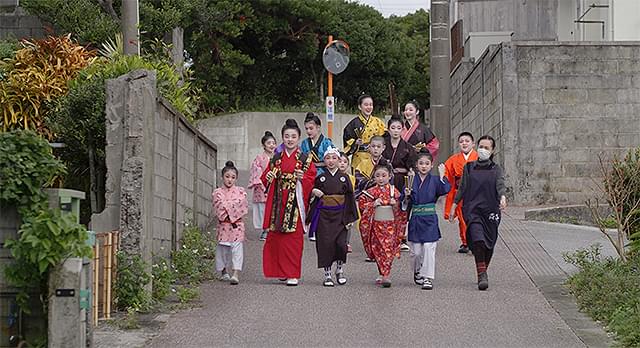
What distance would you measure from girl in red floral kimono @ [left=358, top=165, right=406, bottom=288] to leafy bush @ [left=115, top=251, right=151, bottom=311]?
116 inches

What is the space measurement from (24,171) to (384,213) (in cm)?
548

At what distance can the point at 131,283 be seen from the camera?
1062 centimetres

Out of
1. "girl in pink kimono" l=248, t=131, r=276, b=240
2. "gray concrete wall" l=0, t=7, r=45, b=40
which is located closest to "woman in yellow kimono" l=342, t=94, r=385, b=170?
"girl in pink kimono" l=248, t=131, r=276, b=240

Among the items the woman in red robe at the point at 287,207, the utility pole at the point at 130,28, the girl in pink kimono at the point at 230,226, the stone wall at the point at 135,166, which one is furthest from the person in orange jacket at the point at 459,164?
the utility pole at the point at 130,28

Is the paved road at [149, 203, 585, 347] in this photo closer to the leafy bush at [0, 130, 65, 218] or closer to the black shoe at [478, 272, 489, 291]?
the black shoe at [478, 272, 489, 291]

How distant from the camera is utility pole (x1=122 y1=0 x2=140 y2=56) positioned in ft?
46.3

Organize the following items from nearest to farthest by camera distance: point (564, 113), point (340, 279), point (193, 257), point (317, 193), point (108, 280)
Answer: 1. point (108, 280)
2. point (340, 279)
3. point (317, 193)
4. point (193, 257)
5. point (564, 113)

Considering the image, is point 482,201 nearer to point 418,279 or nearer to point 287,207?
point 418,279

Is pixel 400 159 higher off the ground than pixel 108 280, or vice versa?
pixel 400 159

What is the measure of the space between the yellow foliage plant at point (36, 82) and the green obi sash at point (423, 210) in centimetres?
447

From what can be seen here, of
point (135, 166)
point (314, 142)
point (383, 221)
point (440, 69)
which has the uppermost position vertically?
point (440, 69)

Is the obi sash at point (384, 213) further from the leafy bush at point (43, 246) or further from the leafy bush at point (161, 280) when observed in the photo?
the leafy bush at point (43, 246)

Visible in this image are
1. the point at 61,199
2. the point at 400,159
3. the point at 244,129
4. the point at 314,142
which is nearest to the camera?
the point at 61,199

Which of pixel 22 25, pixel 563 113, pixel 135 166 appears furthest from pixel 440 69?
pixel 135 166
